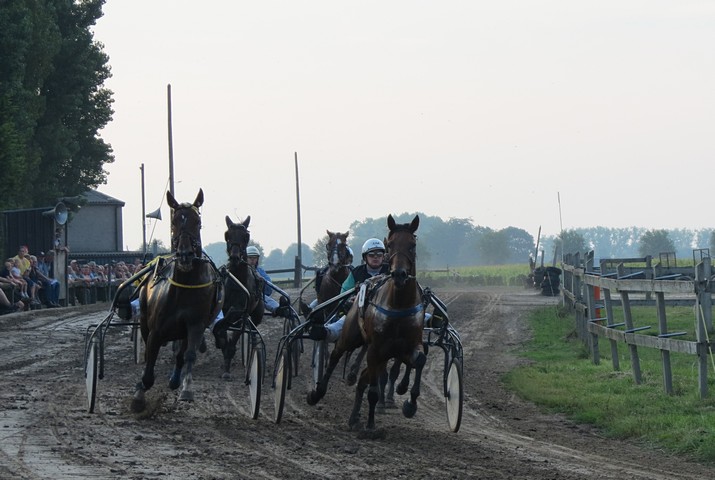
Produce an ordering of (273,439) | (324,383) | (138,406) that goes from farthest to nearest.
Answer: (324,383) → (138,406) → (273,439)

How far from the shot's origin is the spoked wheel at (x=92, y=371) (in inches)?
412

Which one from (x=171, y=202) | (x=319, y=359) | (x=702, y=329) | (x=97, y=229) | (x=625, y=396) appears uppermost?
(x=97, y=229)

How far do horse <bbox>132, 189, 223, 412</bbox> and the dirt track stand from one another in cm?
33

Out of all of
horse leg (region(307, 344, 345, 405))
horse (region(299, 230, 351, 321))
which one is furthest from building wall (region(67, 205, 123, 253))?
horse leg (region(307, 344, 345, 405))

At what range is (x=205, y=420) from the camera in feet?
33.3

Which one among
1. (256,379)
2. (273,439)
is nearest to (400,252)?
(273,439)

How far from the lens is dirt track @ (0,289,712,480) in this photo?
7.73 meters

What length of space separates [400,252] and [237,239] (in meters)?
5.05

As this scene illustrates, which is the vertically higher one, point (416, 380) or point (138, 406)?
point (416, 380)

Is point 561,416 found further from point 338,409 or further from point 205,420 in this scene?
point 205,420

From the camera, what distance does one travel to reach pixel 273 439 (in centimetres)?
915

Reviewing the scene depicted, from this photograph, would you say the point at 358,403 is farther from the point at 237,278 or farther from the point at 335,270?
the point at 335,270

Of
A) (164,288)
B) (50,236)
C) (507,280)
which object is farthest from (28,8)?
(507,280)

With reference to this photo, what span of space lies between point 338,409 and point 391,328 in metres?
2.29
